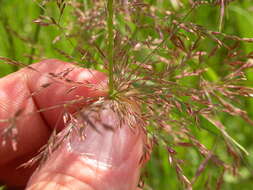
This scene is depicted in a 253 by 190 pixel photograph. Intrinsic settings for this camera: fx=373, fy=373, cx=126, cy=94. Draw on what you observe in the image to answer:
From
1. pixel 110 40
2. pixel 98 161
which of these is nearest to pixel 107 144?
pixel 98 161

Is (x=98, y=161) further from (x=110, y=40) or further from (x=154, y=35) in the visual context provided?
(x=154, y=35)

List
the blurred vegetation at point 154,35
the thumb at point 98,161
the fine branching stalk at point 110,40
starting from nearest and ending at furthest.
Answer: the fine branching stalk at point 110,40, the thumb at point 98,161, the blurred vegetation at point 154,35

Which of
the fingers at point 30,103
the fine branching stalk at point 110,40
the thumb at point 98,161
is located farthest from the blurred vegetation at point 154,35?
the fine branching stalk at point 110,40

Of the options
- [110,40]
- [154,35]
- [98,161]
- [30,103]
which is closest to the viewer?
[110,40]

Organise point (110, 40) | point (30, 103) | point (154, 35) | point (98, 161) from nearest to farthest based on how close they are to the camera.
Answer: point (110, 40), point (98, 161), point (30, 103), point (154, 35)

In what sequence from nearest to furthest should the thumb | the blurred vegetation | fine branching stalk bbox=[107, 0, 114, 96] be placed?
fine branching stalk bbox=[107, 0, 114, 96], the thumb, the blurred vegetation

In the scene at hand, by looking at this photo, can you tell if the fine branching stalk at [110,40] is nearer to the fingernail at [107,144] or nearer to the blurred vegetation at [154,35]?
the fingernail at [107,144]

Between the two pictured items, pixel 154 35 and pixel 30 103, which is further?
pixel 154 35

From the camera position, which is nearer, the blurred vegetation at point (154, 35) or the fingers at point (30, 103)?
the fingers at point (30, 103)

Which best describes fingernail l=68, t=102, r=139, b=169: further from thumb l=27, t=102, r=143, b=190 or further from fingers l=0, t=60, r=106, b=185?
fingers l=0, t=60, r=106, b=185

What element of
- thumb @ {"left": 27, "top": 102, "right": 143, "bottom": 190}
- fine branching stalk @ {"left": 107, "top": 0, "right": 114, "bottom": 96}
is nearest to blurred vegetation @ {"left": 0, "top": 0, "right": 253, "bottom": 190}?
thumb @ {"left": 27, "top": 102, "right": 143, "bottom": 190}
